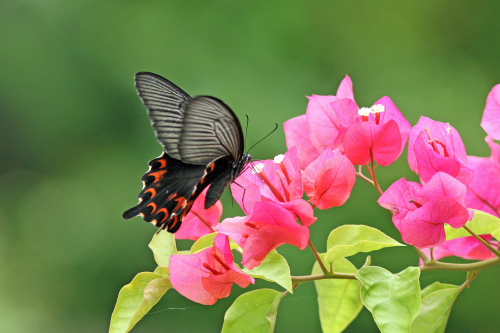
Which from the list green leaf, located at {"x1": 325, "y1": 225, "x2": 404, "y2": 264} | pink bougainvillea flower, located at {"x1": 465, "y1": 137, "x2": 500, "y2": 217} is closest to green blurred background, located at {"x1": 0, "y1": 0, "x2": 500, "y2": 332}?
pink bougainvillea flower, located at {"x1": 465, "y1": 137, "x2": 500, "y2": 217}

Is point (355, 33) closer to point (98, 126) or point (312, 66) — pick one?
point (312, 66)

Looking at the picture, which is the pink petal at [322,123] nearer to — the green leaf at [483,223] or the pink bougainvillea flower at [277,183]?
the pink bougainvillea flower at [277,183]

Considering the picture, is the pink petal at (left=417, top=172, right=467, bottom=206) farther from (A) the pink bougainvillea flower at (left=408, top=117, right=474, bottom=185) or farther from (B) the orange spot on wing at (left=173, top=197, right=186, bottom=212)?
(B) the orange spot on wing at (left=173, top=197, right=186, bottom=212)

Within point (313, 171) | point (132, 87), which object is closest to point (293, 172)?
point (313, 171)

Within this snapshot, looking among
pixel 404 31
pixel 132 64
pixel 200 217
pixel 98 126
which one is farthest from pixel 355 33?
pixel 200 217

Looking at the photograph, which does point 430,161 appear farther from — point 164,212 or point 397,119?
point 164,212
